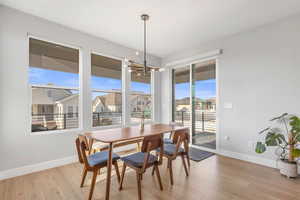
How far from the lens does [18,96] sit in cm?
253

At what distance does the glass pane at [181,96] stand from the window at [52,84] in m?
2.91

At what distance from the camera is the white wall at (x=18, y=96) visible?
2.41m

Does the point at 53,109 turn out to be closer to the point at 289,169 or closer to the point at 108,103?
the point at 108,103

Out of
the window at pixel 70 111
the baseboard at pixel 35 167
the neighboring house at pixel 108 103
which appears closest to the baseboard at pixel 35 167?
the baseboard at pixel 35 167

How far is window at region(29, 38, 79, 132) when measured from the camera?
2.77 meters

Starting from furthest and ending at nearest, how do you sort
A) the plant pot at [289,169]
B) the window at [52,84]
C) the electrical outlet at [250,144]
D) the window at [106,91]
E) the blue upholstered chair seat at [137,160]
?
1. the window at [106,91]
2. the electrical outlet at [250,144]
3. the window at [52,84]
4. the plant pot at [289,169]
5. the blue upholstered chair seat at [137,160]

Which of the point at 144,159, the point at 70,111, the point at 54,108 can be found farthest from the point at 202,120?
the point at 54,108

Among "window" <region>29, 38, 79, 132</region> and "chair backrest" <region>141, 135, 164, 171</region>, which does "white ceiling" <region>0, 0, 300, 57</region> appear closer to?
"window" <region>29, 38, 79, 132</region>

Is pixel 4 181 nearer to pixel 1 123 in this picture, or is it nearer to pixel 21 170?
pixel 21 170

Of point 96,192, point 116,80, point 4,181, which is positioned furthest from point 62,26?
point 96,192

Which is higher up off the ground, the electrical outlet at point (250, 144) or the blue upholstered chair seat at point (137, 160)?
the blue upholstered chair seat at point (137, 160)

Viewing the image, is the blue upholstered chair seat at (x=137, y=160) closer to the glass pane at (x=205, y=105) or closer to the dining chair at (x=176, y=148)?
the dining chair at (x=176, y=148)

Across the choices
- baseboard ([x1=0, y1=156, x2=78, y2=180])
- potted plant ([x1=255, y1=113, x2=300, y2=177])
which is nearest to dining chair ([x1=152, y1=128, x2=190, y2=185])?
potted plant ([x1=255, y1=113, x2=300, y2=177])

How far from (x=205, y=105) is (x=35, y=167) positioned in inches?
156
